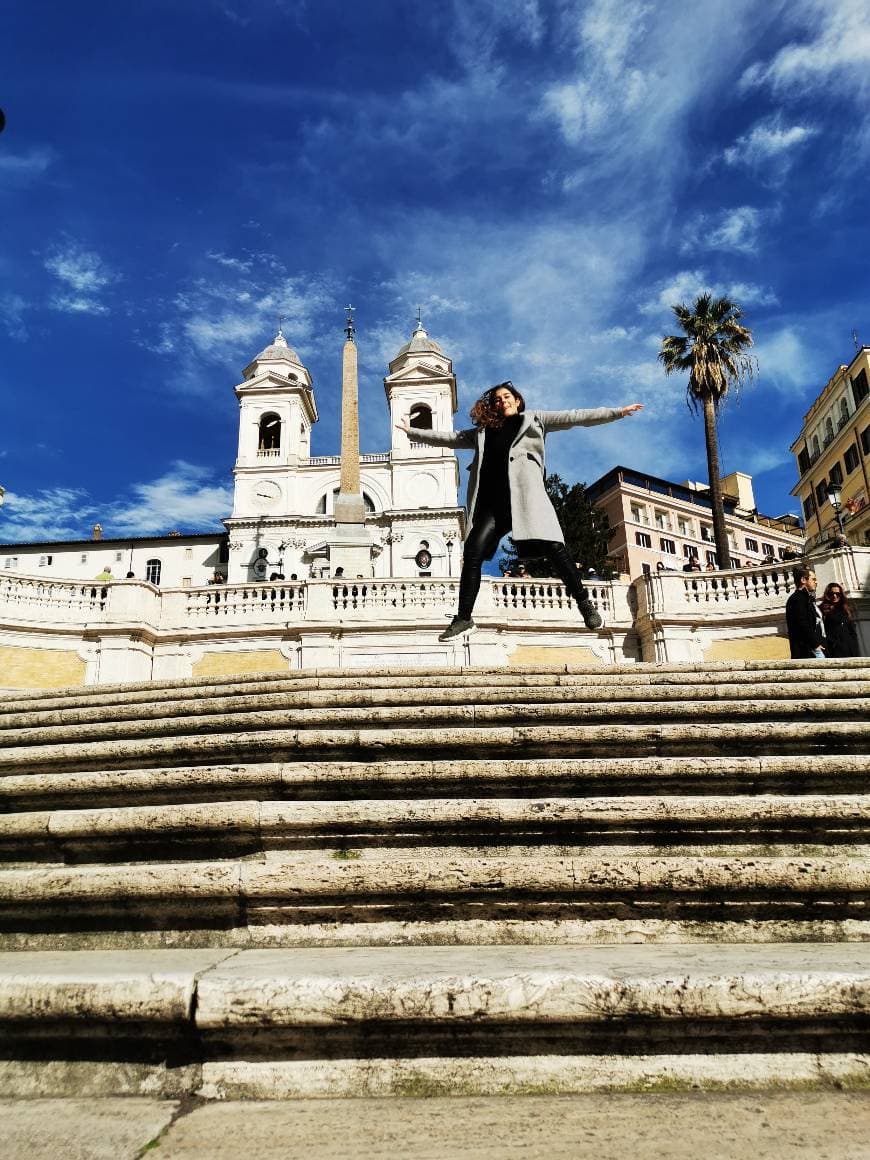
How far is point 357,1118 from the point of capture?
197 centimetres

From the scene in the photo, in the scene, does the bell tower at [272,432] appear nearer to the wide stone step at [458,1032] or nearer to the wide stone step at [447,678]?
→ the wide stone step at [447,678]

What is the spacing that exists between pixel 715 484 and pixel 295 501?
33259mm

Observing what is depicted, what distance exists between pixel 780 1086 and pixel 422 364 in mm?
54959

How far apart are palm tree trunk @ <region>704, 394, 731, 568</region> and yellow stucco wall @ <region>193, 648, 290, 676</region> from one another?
14863mm

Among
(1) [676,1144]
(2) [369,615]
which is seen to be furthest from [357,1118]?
(2) [369,615]

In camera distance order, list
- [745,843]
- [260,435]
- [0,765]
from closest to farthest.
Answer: [745,843] → [0,765] → [260,435]

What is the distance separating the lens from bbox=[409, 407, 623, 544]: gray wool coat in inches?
245

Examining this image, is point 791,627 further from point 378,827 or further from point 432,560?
point 432,560

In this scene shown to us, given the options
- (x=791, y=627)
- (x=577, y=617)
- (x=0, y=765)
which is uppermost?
(x=577, y=617)

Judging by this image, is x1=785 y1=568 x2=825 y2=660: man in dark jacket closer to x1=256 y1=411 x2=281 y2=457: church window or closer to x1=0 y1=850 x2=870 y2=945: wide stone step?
x1=0 y1=850 x2=870 y2=945: wide stone step

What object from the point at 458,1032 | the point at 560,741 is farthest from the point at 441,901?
the point at 560,741

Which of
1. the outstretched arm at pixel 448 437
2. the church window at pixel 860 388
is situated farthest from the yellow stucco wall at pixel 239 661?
the church window at pixel 860 388

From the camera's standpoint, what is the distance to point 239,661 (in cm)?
1617

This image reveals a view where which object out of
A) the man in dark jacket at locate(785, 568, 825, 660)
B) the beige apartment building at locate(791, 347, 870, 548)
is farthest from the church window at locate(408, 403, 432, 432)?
the man in dark jacket at locate(785, 568, 825, 660)
